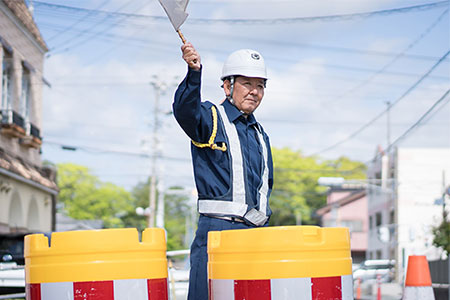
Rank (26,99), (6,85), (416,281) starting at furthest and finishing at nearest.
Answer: (26,99) < (6,85) < (416,281)

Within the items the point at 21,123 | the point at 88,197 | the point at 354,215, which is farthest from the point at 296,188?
the point at 21,123

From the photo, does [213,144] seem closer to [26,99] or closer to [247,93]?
[247,93]

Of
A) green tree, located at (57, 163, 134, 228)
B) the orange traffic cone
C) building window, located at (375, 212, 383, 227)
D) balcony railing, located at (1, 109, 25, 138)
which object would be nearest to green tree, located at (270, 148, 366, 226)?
green tree, located at (57, 163, 134, 228)

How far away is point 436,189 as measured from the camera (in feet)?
172

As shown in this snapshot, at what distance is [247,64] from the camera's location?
12.1 feet

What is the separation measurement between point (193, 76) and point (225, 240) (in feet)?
2.44

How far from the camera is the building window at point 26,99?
21998mm

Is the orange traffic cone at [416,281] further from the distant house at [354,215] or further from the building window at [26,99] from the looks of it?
the distant house at [354,215]

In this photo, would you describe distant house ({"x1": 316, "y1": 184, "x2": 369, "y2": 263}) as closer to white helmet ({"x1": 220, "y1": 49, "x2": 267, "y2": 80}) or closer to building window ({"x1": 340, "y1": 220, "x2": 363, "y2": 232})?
building window ({"x1": 340, "y1": 220, "x2": 363, "y2": 232})

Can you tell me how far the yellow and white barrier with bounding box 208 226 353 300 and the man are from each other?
520 millimetres

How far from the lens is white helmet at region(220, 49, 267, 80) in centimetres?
370

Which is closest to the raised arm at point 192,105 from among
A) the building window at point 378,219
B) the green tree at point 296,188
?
the building window at point 378,219

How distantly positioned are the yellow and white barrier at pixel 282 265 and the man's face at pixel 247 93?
1054mm

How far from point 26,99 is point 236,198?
2050 cm
